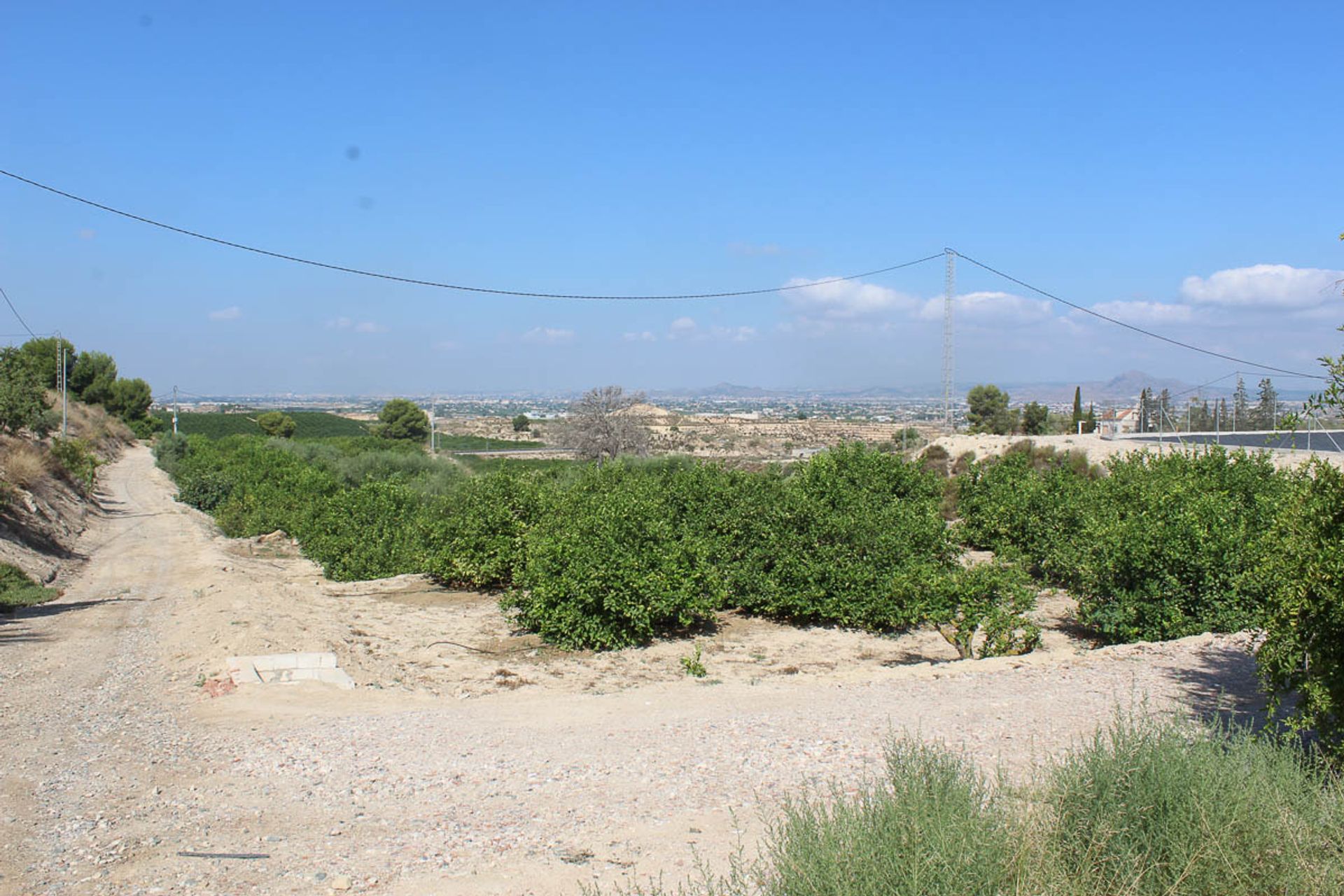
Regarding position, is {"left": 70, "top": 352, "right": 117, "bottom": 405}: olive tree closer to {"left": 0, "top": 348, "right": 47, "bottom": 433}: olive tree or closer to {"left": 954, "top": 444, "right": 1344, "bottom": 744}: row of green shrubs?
{"left": 0, "top": 348, "right": 47, "bottom": 433}: olive tree

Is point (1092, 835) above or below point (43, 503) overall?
above

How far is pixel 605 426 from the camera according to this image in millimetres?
42750

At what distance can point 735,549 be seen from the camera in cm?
1527

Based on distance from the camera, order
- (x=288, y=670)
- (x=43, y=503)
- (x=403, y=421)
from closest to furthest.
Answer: (x=288, y=670) < (x=43, y=503) < (x=403, y=421)

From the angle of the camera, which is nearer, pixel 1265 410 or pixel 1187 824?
pixel 1187 824

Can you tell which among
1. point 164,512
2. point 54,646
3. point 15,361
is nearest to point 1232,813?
point 54,646

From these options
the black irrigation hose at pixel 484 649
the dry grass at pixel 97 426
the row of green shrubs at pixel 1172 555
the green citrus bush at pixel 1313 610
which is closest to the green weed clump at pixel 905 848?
the green citrus bush at pixel 1313 610

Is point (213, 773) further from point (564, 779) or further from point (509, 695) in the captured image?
point (509, 695)

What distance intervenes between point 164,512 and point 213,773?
32.3m

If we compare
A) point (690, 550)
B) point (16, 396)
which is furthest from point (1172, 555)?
point (16, 396)

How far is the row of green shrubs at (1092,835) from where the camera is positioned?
3.48 m

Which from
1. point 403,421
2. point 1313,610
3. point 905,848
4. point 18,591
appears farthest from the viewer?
point 403,421

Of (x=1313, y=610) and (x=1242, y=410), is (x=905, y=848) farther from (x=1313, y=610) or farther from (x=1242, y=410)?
(x=1242, y=410)

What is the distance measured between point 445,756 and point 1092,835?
5.22 meters
